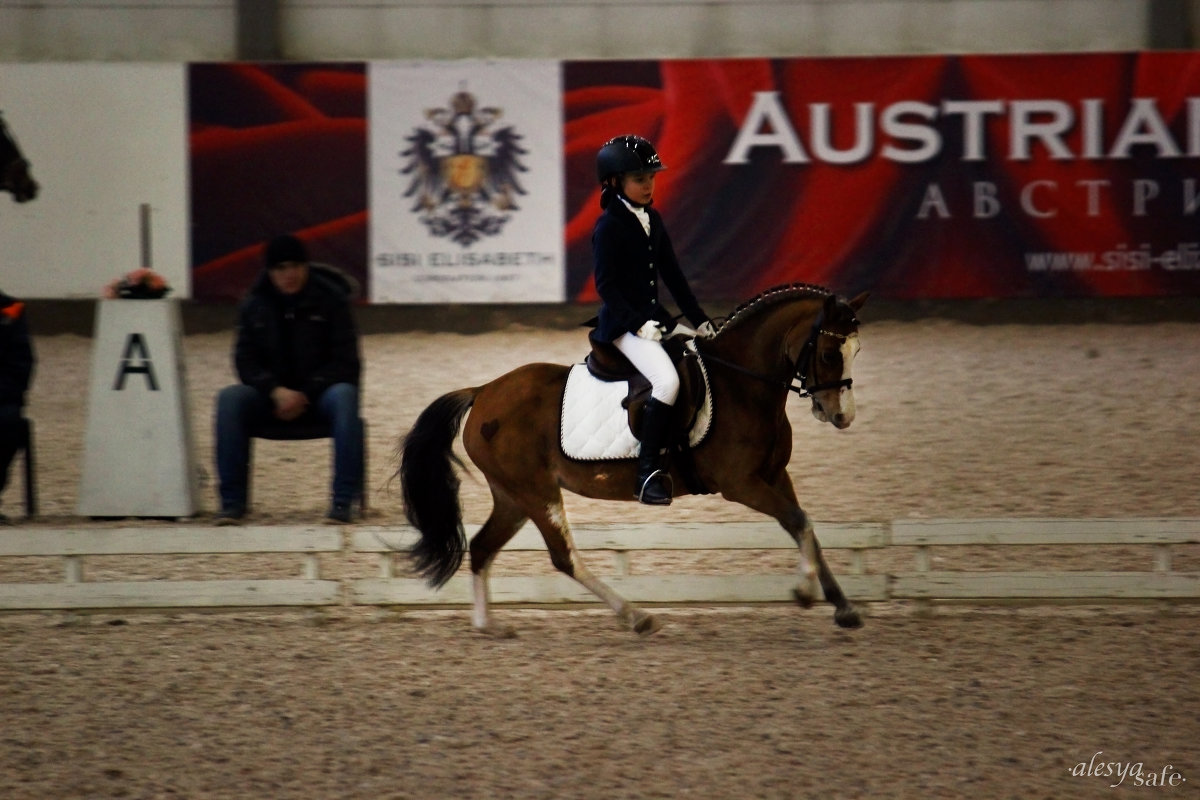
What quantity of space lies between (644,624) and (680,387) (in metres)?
0.80

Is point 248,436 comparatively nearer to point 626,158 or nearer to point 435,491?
point 435,491

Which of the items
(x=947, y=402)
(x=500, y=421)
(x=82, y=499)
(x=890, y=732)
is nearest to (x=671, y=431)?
(x=500, y=421)

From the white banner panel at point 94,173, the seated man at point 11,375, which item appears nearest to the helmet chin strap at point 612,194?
the seated man at point 11,375

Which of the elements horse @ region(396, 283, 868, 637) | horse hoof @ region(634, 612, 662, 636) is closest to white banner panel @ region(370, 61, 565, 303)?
horse @ region(396, 283, 868, 637)

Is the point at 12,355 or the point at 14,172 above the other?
the point at 14,172

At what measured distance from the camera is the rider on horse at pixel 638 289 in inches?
196

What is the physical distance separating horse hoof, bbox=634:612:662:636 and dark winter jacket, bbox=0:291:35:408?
10.4 feet

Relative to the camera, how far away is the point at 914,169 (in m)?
12.1

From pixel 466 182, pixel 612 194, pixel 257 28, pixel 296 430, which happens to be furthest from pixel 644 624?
pixel 257 28

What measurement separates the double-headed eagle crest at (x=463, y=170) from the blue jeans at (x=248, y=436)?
18.8ft

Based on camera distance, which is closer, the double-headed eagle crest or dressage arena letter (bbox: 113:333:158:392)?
dressage arena letter (bbox: 113:333:158:392)

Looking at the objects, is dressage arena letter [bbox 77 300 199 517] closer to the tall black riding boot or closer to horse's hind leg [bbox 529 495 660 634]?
horse's hind leg [bbox 529 495 660 634]

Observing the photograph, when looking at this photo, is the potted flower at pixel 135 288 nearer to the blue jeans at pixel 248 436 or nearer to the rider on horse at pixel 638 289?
the blue jeans at pixel 248 436

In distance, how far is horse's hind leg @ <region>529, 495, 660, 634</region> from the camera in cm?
493
